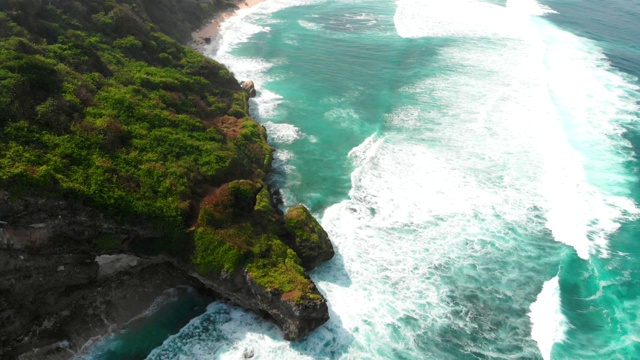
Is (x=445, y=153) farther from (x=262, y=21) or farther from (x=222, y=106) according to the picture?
(x=262, y=21)

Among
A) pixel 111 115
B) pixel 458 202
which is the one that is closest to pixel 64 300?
pixel 111 115

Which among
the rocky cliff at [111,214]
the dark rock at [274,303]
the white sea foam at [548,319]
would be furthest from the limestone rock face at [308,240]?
the white sea foam at [548,319]

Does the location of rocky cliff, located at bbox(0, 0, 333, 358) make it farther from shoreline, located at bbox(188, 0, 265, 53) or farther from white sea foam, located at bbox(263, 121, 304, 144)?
shoreline, located at bbox(188, 0, 265, 53)

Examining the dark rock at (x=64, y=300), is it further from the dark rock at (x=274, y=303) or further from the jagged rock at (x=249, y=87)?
the jagged rock at (x=249, y=87)

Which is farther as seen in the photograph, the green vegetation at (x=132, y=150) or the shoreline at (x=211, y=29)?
the shoreline at (x=211, y=29)

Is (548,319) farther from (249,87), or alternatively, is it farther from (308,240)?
(249,87)

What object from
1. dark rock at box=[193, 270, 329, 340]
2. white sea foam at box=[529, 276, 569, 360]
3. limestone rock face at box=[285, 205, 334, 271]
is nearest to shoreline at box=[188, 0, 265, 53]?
limestone rock face at box=[285, 205, 334, 271]
